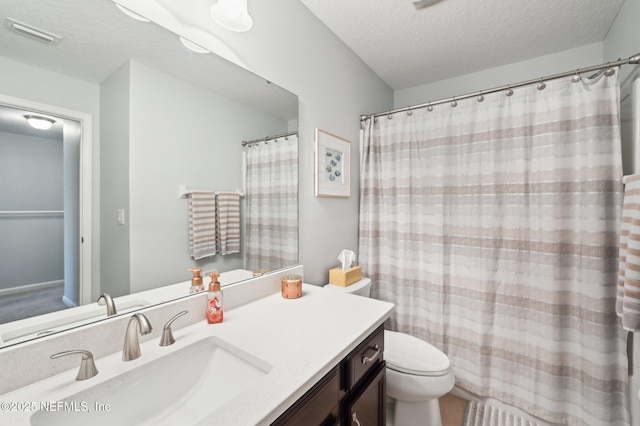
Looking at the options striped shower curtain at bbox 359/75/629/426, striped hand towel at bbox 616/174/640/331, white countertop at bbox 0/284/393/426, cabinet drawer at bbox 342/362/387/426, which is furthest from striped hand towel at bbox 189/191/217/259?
striped hand towel at bbox 616/174/640/331

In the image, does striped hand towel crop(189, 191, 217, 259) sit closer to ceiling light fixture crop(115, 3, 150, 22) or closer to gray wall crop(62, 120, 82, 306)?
gray wall crop(62, 120, 82, 306)

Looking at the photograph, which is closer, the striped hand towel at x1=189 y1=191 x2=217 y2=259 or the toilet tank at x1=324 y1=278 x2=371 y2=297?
the striped hand towel at x1=189 y1=191 x2=217 y2=259

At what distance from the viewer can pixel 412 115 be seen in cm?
202

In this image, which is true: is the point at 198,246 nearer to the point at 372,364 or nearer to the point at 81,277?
the point at 81,277

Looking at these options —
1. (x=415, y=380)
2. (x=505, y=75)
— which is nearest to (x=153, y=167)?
(x=415, y=380)

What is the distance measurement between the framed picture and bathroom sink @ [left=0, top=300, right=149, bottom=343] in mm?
1200

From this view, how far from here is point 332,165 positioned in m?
1.86

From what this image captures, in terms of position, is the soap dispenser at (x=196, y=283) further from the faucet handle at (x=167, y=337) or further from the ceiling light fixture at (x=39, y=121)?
the ceiling light fixture at (x=39, y=121)

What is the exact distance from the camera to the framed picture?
1.74m

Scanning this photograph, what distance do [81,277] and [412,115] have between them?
2083mm

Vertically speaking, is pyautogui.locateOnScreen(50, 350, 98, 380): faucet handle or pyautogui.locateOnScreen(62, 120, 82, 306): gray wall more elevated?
pyautogui.locateOnScreen(62, 120, 82, 306): gray wall

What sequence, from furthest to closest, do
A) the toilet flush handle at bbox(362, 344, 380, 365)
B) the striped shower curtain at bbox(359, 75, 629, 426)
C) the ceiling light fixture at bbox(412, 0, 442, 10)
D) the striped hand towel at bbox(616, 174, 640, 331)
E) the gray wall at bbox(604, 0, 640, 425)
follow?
the ceiling light fixture at bbox(412, 0, 442, 10) → the striped shower curtain at bbox(359, 75, 629, 426) → the gray wall at bbox(604, 0, 640, 425) → the striped hand towel at bbox(616, 174, 640, 331) → the toilet flush handle at bbox(362, 344, 380, 365)

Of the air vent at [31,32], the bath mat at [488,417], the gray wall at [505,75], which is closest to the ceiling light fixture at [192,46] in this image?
the air vent at [31,32]

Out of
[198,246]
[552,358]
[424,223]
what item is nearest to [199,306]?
[198,246]
